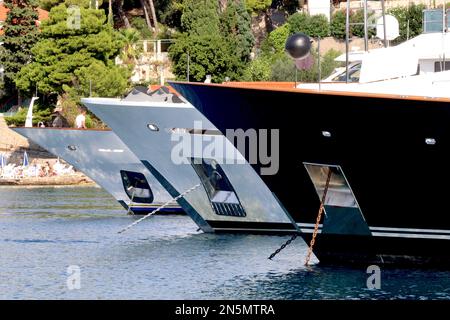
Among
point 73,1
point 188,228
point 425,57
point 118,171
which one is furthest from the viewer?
point 73,1

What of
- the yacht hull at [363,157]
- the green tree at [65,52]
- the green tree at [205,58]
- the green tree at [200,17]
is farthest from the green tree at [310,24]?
the yacht hull at [363,157]

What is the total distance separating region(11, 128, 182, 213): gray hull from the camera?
4562 centimetres

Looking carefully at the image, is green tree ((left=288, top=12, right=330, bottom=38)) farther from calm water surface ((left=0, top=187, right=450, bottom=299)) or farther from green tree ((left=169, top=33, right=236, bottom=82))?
calm water surface ((left=0, top=187, right=450, bottom=299))

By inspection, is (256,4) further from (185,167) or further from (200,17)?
(185,167)

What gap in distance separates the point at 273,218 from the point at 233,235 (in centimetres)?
121

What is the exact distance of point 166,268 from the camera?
31.6 metres

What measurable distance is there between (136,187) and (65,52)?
39.7 meters

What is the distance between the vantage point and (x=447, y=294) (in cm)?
2666

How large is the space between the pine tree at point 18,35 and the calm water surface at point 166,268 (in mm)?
43140

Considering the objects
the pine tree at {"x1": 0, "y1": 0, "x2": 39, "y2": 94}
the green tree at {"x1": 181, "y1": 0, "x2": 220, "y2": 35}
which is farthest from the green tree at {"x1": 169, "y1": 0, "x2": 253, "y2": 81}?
the pine tree at {"x1": 0, "y1": 0, "x2": 39, "y2": 94}

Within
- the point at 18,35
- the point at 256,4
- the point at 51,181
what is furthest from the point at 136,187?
the point at 256,4

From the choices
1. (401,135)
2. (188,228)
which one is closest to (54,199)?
(188,228)

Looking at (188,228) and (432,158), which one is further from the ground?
(432,158)

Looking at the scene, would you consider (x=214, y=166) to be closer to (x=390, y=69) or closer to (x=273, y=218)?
(x=273, y=218)
